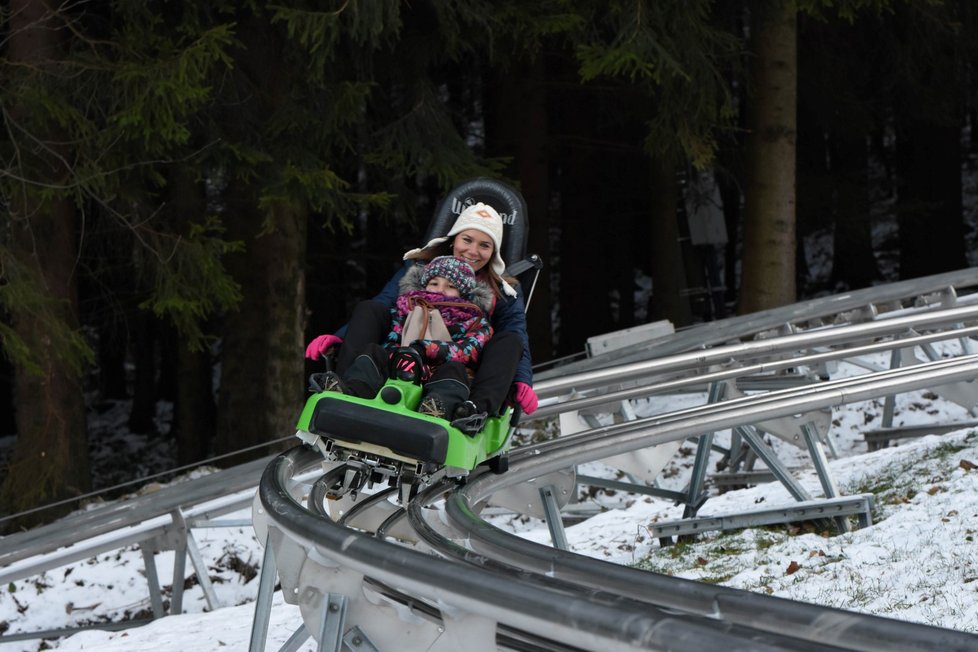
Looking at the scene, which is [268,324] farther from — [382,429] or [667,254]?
[382,429]

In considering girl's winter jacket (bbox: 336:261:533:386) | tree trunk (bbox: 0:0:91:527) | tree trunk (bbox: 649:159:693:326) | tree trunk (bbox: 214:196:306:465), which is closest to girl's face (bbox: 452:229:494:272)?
girl's winter jacket (bbox: 336:261:533:386)

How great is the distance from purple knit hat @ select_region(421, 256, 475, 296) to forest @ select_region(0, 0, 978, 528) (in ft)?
9.10

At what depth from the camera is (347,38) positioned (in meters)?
11.4

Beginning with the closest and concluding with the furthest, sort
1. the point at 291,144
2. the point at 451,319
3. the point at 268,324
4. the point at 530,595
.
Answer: the point at 530,595 < the point at 451,319 < the point at 291,144 < the point at 268,324

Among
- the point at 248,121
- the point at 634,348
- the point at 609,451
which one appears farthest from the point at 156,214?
the point at 609,451

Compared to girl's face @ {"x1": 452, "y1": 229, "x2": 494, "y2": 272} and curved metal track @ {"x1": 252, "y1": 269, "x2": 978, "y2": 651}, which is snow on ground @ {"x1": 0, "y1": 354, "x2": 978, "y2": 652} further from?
girl's face @ {"x1": 452, "y1": 229, "x2": 494, "y2": 272}

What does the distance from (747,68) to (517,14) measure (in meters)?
4.68

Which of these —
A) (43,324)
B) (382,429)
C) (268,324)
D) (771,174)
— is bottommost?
(268,324)

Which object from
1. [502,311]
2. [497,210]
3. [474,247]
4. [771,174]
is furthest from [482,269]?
[771,174]

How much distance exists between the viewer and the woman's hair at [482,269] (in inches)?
249

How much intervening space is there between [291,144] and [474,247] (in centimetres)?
486

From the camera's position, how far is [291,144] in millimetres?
10812

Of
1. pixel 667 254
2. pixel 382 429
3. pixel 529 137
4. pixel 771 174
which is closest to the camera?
pixel 382 429

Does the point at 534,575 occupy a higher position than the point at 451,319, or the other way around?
the point at 451,319
